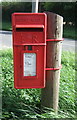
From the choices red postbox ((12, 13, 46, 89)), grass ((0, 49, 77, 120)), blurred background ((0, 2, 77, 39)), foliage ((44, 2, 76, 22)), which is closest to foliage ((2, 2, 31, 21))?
blurred background ((0, 2, 77, 39))

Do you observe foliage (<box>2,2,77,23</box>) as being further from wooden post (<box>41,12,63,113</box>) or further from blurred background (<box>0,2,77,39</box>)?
wooden post (<box>41,12,63,113</box>)

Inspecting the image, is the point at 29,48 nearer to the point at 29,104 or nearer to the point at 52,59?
the point at 52,59

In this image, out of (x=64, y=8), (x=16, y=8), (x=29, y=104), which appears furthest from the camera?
(x=64, y=8)

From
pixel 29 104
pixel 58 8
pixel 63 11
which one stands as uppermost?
pixel 58 8

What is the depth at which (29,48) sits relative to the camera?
98.3 inches

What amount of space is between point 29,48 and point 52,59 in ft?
1.18

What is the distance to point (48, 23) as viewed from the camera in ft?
8.61

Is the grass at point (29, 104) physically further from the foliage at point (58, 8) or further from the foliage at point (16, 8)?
the foliage at point (58, 8)

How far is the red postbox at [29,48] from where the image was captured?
2.45 m

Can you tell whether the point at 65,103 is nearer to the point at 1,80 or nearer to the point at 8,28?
the point at 1,80

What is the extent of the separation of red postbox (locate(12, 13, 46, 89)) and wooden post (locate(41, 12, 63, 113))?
0.48 feet

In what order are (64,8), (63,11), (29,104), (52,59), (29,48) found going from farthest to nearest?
(63,11) < (64,8) < (29,104) < (52,59) < (29,48)

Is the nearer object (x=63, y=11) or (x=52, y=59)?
(x=52, y=59)

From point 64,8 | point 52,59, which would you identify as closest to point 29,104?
point 52,59
